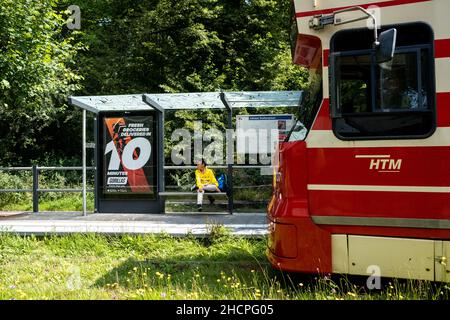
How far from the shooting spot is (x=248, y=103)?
10.3 metres

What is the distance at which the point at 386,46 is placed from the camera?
393 cm

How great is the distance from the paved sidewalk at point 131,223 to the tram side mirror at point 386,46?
396 centimetres

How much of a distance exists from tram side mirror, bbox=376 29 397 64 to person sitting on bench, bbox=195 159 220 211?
650 centimetres

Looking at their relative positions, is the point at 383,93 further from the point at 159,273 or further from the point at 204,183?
the point at 204,183

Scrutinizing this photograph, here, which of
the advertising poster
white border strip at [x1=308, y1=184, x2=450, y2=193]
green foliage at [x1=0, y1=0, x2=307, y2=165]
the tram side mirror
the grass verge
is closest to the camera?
the tram side mirror

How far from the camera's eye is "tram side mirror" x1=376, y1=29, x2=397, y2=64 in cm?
388

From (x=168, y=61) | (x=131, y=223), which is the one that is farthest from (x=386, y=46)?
(x=168, y=61)

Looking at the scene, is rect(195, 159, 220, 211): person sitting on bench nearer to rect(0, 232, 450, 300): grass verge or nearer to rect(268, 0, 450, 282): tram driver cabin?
rect(0, 232, 450, 300): grass verge

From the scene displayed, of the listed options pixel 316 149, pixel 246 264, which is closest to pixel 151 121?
pixel 246 264

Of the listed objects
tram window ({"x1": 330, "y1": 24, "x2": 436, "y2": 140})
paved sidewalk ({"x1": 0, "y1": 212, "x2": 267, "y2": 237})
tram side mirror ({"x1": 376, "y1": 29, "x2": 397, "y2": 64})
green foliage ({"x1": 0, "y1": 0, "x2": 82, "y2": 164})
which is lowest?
paved sidewalk ({"x1": 0, "y1": 212, "x2": 267, "y2": 237})

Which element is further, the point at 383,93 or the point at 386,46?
the point at 383,93

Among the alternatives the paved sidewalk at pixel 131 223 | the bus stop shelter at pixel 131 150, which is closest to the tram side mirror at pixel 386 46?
the paved sidewalk at pixel 131 223

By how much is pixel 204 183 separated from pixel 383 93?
648cm

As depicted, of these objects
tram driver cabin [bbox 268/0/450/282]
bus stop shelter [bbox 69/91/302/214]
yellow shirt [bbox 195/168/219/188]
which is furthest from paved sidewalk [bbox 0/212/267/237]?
tram driver cabin [bbox 268/0/450/282]
